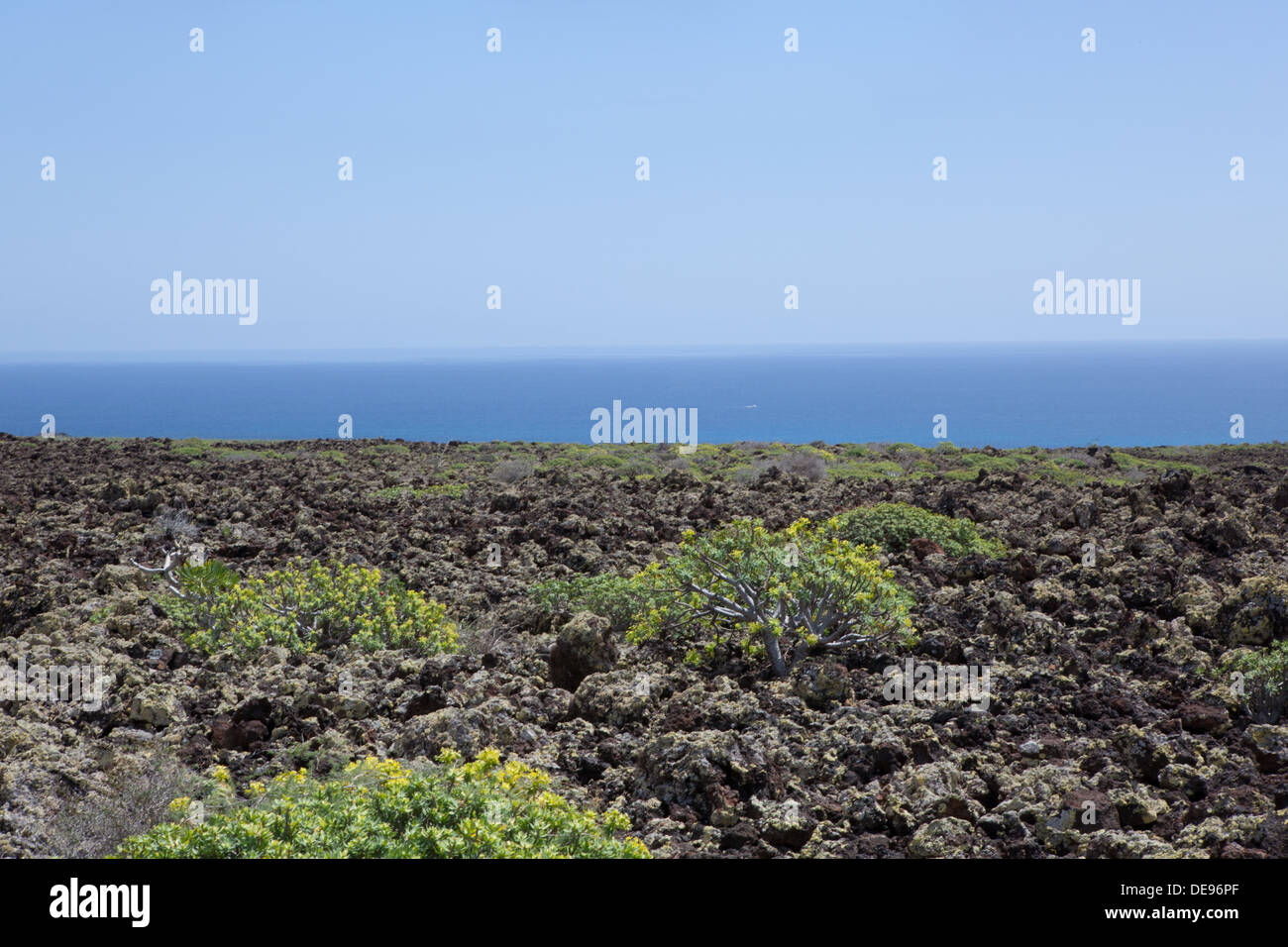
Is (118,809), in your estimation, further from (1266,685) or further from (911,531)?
(911,531)

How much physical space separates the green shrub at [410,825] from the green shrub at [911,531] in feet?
24.3

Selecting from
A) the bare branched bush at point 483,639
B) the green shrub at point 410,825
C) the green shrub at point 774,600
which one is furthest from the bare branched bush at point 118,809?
the green shrub at point 774,600

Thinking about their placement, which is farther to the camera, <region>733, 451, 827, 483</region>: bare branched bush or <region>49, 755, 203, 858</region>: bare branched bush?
<region>733, 451, 827, 483</region>: bare branched bush

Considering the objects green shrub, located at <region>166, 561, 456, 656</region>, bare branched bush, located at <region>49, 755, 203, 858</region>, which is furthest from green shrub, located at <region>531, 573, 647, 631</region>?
bare branched bush, located at <region>49, 755, 203, 858</region>

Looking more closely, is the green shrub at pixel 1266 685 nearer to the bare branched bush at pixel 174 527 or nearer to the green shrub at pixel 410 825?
the green shrub at pixel 410 825

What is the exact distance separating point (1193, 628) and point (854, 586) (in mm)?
2804

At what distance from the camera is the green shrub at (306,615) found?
26.9 ft

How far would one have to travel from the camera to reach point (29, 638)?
27.2 feet

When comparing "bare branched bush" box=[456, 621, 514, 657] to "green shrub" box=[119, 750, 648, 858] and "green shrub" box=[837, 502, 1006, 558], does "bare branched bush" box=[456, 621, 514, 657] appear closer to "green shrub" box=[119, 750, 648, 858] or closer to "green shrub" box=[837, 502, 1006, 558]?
"green shrub" box=[119, 750, 648, 858]

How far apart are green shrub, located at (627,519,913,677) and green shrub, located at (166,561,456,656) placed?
1.90 metres

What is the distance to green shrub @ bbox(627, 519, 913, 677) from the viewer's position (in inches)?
295

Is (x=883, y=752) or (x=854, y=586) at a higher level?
(x=854, y=586)
